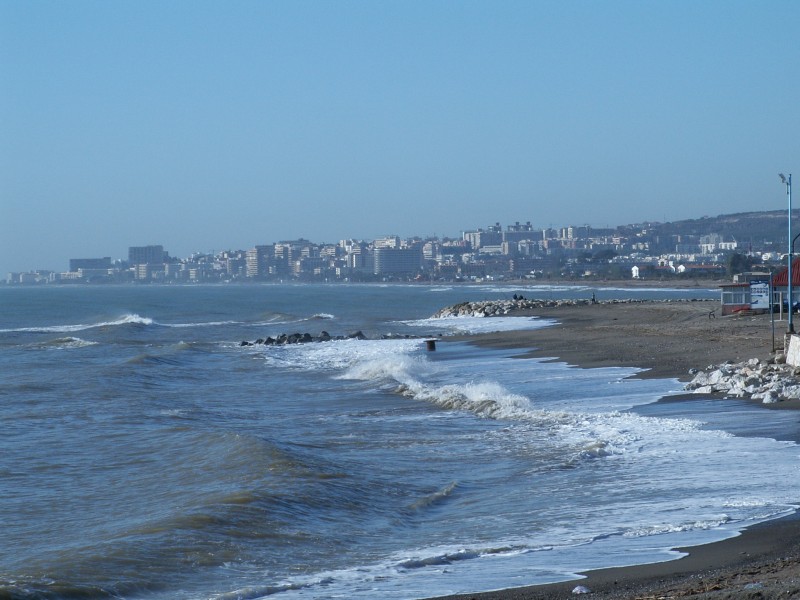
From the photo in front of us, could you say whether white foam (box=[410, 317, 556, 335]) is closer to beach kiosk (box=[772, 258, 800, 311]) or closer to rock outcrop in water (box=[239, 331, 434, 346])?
rock outcrop in water (box=[239, 331, 434, 346])

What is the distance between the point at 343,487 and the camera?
41.9 ft

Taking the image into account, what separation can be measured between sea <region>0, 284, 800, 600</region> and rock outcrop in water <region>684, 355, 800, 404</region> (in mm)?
617

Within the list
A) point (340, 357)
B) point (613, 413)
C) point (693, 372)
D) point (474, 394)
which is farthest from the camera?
point (340, 357)

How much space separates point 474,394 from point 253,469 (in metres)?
7.61

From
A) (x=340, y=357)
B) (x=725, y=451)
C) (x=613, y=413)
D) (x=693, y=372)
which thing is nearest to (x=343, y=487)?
(x=725, y=451)

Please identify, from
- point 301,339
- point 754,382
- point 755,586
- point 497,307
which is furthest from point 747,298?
point 755,586

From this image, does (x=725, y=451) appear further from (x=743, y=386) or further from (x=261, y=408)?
(x=261, y=408)

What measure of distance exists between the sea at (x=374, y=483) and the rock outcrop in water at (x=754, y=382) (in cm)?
62

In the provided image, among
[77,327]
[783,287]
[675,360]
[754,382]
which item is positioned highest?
[783,287]

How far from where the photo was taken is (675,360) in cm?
2547

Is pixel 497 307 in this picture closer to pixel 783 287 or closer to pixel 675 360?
pixel 783 287

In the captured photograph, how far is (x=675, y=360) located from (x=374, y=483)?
562 inches

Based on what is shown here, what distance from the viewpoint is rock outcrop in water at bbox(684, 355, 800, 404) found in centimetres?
1714

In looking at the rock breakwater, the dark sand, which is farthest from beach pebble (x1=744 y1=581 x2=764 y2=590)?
the rock breakwater
